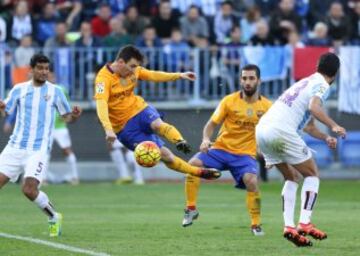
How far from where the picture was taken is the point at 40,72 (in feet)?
48.9

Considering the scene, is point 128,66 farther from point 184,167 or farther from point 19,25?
point 19,25

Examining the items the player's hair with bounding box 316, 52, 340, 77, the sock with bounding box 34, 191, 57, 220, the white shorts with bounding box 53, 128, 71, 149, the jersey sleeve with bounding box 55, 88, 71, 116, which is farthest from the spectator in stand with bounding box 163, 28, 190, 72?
the player's hair with bounding box 316, 52, 340, 77

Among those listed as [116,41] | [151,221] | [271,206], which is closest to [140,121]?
[151,221]

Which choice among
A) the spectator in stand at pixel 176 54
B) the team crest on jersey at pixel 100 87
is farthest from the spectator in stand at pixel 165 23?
the team crest on jersey at pixel 100 87

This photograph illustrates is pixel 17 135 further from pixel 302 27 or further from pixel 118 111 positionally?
pixel 302 27

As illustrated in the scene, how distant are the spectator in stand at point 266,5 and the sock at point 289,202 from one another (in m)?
15.2

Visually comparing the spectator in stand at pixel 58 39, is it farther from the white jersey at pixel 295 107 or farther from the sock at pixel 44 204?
the white jersey at pixel 295 107

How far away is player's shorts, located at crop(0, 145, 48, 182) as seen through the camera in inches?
584

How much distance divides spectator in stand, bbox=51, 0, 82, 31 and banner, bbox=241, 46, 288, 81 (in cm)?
386

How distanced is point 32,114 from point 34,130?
205 mm

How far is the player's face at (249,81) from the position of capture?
15.3 metres

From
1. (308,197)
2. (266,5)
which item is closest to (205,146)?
(308,197)

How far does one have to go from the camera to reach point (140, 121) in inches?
641

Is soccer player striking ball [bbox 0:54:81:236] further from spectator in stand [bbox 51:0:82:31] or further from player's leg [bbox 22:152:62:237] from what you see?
spectator in stand [bbox 51:0:82:31]
